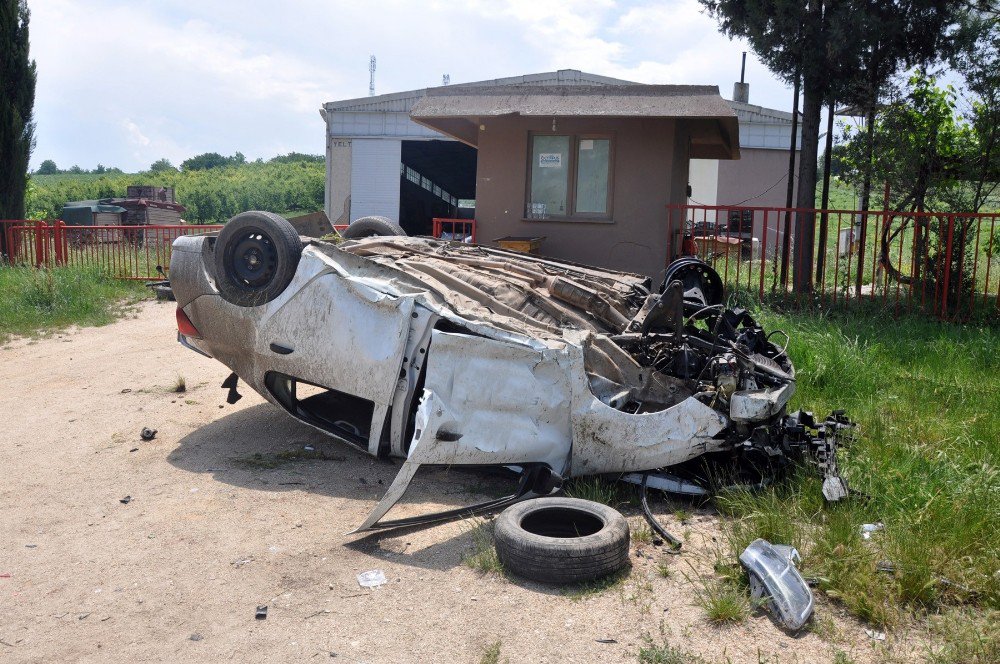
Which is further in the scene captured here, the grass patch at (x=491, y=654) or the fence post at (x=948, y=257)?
the fence post at (x=948, y=257)

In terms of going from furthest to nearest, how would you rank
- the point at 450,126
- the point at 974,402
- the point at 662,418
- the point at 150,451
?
the point at 450,126
the point at 974,402
the point at 150,451
the point at 662,418

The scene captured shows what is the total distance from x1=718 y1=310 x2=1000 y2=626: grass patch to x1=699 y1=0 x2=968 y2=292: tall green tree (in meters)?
2.76

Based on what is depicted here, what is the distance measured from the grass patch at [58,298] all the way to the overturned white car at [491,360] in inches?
278

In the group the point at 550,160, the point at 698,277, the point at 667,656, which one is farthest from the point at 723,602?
the point at 550,160

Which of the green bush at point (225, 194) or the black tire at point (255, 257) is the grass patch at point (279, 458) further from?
the green bush at point (225, 194)

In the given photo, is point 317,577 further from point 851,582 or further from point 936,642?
point 936,642

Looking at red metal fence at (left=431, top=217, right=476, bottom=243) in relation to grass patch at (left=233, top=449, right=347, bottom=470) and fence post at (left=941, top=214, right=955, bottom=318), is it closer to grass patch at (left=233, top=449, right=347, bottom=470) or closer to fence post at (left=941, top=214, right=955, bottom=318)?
grass patch at (left=233, top=449, right=347, bottom=470)

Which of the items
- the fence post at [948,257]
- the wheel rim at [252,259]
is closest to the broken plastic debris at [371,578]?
the wheel rim at [252,259]

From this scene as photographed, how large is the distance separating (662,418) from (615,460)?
1.25 ft

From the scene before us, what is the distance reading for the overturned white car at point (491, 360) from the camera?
460cm

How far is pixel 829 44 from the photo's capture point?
10070 mm

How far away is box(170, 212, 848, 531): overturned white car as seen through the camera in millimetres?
4602

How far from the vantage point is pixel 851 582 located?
3.57m

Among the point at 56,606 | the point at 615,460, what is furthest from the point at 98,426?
the point at 615,460
